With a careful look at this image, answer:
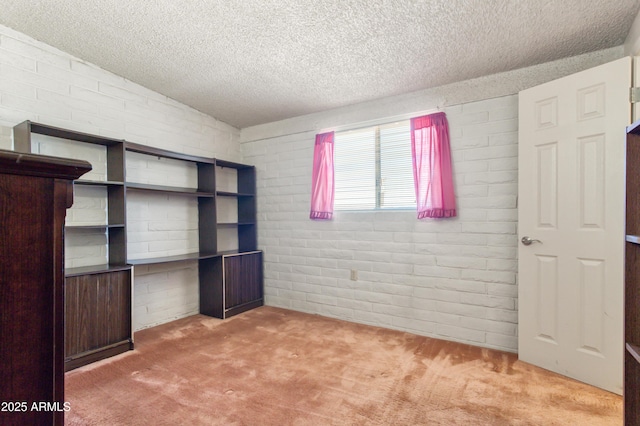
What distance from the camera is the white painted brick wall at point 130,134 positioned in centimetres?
241

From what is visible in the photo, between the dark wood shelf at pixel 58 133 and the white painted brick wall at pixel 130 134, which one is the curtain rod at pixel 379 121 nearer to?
the white painted brick wall at pixel 130 134

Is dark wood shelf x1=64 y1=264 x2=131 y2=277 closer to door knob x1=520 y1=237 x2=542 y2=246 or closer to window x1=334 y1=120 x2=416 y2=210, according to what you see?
window x1=334 y1=120 x2=416 y2=210

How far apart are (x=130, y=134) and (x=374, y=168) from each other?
254 cm

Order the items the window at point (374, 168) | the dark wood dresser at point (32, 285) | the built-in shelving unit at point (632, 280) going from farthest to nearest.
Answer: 1. the window at point (374, 168)
2. the built-in shelving unit at point (632, 280)
3. the dark wood dresser at point (32, 285)

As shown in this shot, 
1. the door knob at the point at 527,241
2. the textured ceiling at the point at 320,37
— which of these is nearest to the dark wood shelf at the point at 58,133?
the textured ceiling at the point at 320,37

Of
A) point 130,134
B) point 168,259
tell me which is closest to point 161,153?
point 130,134

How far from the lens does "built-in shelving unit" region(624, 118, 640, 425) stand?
1120mm

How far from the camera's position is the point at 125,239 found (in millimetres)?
2723

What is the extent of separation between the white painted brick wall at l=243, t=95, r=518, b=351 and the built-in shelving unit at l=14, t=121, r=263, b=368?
437 mm

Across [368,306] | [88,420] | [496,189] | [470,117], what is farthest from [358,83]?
[88,420]

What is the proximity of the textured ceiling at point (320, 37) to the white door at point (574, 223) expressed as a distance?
1.22 ft

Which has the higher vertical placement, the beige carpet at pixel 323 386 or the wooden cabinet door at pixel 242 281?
the wooden cabinet door at pixel 242 281

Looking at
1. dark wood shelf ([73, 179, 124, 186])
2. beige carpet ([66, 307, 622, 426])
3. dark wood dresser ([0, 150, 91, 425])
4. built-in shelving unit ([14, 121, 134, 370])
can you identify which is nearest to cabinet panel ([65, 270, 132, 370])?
built-in shelving unit ([14, 121, 134, 370])

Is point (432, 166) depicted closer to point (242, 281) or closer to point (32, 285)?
point (242, 281)
